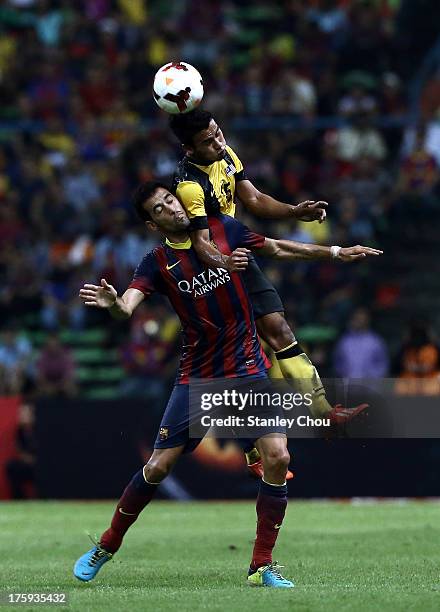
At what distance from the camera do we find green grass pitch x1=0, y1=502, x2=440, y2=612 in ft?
27.9

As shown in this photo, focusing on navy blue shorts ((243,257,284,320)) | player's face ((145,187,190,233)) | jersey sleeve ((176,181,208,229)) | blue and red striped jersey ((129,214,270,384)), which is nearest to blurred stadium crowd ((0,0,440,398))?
navy blue shorts ((243,257,284,320))

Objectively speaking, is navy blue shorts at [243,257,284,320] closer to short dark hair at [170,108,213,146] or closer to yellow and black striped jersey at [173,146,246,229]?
yellow and black striped jersey at [173,146,246,229]

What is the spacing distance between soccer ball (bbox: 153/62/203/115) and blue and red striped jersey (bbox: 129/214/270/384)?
2.63ft

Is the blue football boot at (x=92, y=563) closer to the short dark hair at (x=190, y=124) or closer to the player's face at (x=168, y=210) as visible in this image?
the player's face at (x=168, y=210)

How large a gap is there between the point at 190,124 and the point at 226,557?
373 cm

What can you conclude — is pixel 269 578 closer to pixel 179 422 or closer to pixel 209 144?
pixel 179 422

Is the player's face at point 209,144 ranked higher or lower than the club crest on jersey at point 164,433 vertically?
higher

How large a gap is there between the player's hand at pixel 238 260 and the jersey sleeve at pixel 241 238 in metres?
0.51

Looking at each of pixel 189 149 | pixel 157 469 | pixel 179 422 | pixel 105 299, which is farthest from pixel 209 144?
pixel 157 469

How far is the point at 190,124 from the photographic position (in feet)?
31.7

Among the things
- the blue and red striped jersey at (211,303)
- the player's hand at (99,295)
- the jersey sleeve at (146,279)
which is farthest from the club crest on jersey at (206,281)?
the player's hand at (99,295)

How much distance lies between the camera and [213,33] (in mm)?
25125

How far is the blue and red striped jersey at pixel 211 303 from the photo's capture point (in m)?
9.55

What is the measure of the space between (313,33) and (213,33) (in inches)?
80.6
